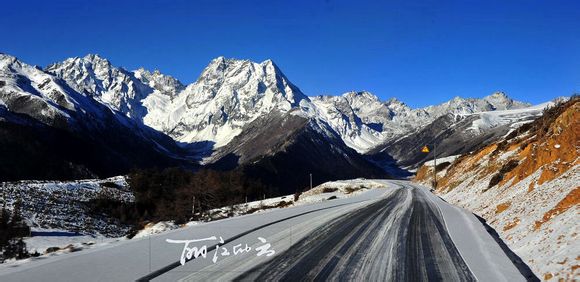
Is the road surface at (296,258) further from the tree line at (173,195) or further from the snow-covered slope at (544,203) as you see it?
the tree line at (173,195)

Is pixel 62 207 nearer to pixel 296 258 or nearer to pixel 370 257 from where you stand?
pixel 296 258

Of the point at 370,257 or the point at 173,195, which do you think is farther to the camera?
the point at 173,195

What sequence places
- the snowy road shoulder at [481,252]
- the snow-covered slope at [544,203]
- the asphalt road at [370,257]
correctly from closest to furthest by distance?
the asphalt road at [370,257] → the snowy road shoulder at [481,252] → the snow-covered slope at [544,203]

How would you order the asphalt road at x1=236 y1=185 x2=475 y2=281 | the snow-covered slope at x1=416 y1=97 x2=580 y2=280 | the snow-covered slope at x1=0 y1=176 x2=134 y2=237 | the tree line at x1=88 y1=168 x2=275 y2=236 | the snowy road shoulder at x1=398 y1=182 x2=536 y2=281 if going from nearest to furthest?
the asphalt road at x1=236 y1=185 x2=475 y2=281
the snowy road shoulder at x1=398 y1=182 x2=536 y2=281
the snow-covered slope at x1=416 y1=97 x2=580 y2=280
the snow-covered slope at x1=0 y1=176 x2=134 y2=237
the tree line at x1=88 y1=168 x2=275 y2=236

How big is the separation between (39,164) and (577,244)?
8050 inches

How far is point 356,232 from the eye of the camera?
52.2ft

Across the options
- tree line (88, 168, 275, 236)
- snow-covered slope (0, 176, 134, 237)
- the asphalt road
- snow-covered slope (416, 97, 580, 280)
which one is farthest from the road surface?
tree line (88, 168, 275, 236)

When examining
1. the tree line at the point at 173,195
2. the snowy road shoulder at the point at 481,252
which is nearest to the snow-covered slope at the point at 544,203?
the snowy road shoulder at the point at 481,252

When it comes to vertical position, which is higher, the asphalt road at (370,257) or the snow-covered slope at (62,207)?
the snow-covered slope at (62,207)

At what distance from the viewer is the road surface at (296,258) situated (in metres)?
9.47

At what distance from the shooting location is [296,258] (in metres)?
11.3

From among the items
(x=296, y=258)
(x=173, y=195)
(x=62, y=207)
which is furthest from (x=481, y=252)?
(x=173, y=195)

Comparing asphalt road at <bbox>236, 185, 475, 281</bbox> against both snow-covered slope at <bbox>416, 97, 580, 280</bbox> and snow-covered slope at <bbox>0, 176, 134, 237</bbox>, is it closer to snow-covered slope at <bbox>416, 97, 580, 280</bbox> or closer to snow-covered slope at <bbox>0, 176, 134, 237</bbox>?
snow-covered slope at <bbox>416, 97, 580, 280</bbox>

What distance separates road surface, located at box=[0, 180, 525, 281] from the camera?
31.1ft
